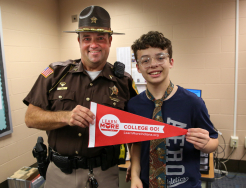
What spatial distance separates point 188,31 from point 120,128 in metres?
2.65

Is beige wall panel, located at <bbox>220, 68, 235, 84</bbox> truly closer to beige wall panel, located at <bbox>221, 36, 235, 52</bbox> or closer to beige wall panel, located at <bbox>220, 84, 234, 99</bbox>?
beige wall panel, located at <bbox>220, 84, 234, 99</bbox>

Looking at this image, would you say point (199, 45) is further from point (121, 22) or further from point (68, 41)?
point (68, 41)

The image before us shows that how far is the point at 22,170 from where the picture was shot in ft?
8.87

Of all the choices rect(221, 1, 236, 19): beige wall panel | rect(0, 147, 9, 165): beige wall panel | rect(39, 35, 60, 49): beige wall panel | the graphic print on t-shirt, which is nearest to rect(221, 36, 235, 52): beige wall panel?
rect(221, 1, 236, 19): beige wall panel

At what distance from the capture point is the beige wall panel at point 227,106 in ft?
10.2

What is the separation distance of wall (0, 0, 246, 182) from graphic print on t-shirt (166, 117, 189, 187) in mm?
2284

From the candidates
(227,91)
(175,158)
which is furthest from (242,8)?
(175,158)

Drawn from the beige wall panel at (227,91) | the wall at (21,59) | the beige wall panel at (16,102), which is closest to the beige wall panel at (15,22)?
the wall at (21,59)

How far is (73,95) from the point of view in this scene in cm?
150

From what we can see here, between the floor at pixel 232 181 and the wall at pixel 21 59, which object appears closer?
the wall at pixel 21 59

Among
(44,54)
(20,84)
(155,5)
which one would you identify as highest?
(155,5)

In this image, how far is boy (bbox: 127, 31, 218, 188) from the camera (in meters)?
1.12

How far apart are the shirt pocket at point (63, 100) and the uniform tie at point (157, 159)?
2.36 ft

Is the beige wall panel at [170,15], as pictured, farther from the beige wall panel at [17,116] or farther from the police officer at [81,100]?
the beige wall panel at [17,116]
